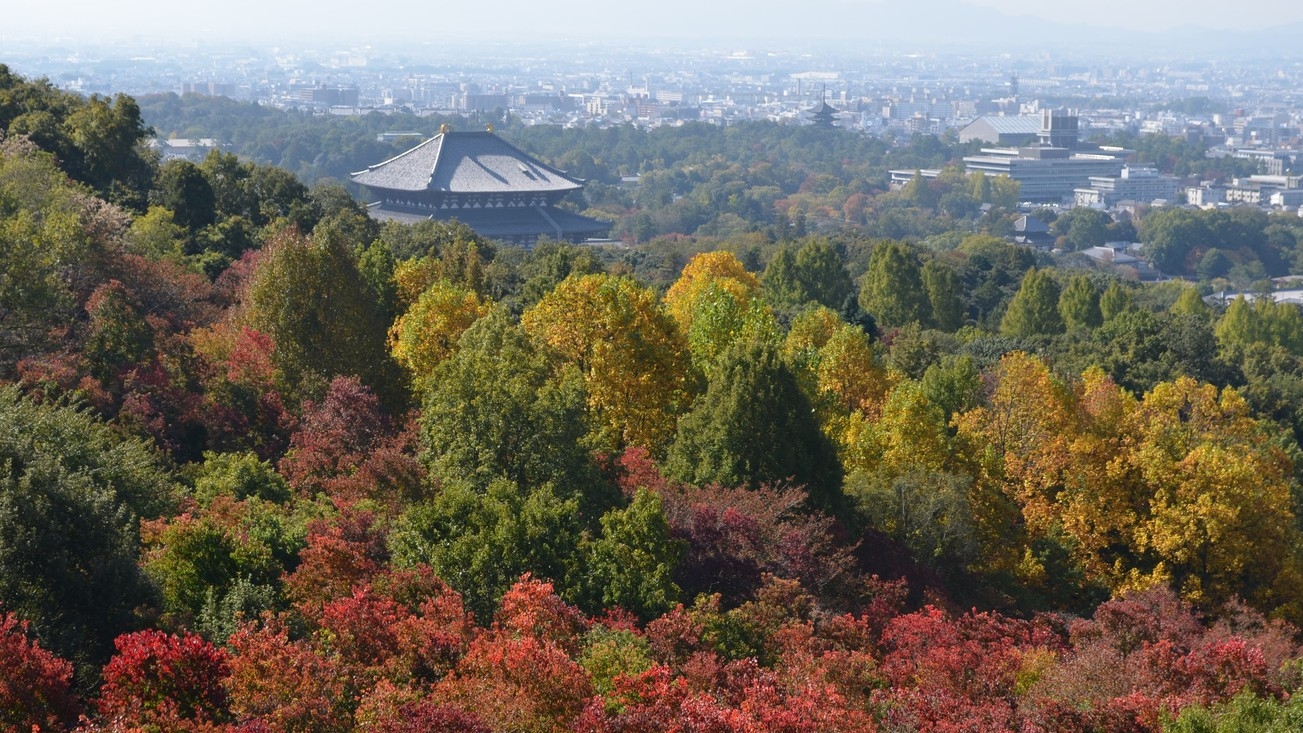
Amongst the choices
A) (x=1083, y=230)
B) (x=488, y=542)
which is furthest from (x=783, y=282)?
(x=1083, y=230)

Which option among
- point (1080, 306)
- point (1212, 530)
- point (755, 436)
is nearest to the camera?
point (755, 436)

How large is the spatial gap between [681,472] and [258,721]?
782 cm

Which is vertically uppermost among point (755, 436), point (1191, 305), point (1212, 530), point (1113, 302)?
point (755, 436)

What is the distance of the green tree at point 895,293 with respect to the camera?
128 ft

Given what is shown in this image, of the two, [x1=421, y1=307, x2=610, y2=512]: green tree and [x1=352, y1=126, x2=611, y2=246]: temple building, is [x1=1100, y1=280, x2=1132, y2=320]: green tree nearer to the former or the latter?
[x1=352, y1=126, x2=611, y2=246]: temple building

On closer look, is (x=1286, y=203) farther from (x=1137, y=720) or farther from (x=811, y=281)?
(x=1137, y=720)

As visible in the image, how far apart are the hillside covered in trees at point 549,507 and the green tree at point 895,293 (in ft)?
34.5

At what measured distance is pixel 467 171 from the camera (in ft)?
191

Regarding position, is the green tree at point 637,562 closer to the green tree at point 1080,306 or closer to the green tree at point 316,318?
the green tree at point 316,318

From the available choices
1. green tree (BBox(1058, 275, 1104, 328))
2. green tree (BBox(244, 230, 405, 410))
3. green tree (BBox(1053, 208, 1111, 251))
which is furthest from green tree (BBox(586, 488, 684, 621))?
green tree (BBox(1053, 208, 1111, 251))

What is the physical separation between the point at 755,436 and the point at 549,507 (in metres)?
3.75

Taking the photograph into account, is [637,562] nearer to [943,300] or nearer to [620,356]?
[620,356]

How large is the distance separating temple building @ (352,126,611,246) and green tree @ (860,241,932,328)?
19392 mm

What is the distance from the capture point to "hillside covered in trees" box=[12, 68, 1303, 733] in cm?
1109
